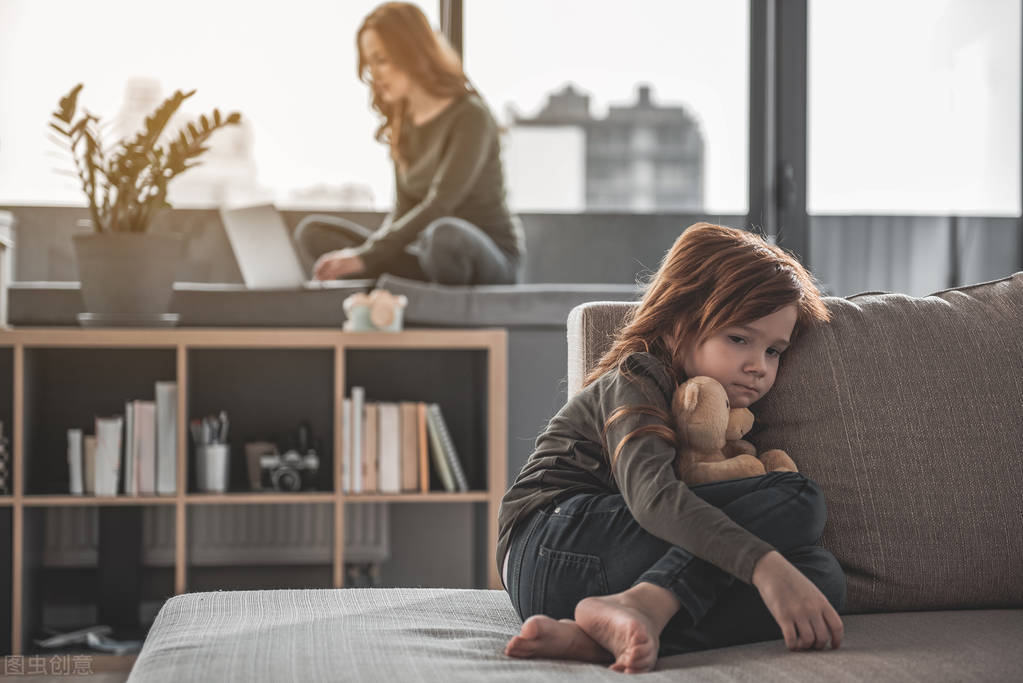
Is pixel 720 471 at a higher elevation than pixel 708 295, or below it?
below

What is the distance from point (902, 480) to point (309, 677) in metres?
0.75

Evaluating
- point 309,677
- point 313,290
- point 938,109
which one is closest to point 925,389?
point 309,677

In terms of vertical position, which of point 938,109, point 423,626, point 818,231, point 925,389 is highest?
point 938,109

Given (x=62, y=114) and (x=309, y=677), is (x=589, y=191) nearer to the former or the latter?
(x=62, y=114)

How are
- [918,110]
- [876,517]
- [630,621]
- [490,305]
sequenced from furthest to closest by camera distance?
[918,110] < [490,305] < [876,517] < [630,621]

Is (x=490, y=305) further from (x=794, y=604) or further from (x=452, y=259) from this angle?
(x=794, y=604)

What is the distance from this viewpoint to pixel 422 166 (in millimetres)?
2986

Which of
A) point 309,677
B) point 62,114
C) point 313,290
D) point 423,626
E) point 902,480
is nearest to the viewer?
point 309,677

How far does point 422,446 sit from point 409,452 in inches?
1.3

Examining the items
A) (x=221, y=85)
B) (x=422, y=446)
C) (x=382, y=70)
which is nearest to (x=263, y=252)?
(x=422, y=446)

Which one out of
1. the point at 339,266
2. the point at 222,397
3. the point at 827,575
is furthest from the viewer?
the point at 339,266

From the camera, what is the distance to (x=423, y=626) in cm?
118

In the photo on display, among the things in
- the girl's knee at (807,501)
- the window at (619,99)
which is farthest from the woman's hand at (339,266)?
the girl's knee at (807,501)

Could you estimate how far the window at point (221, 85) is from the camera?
11.5ft
